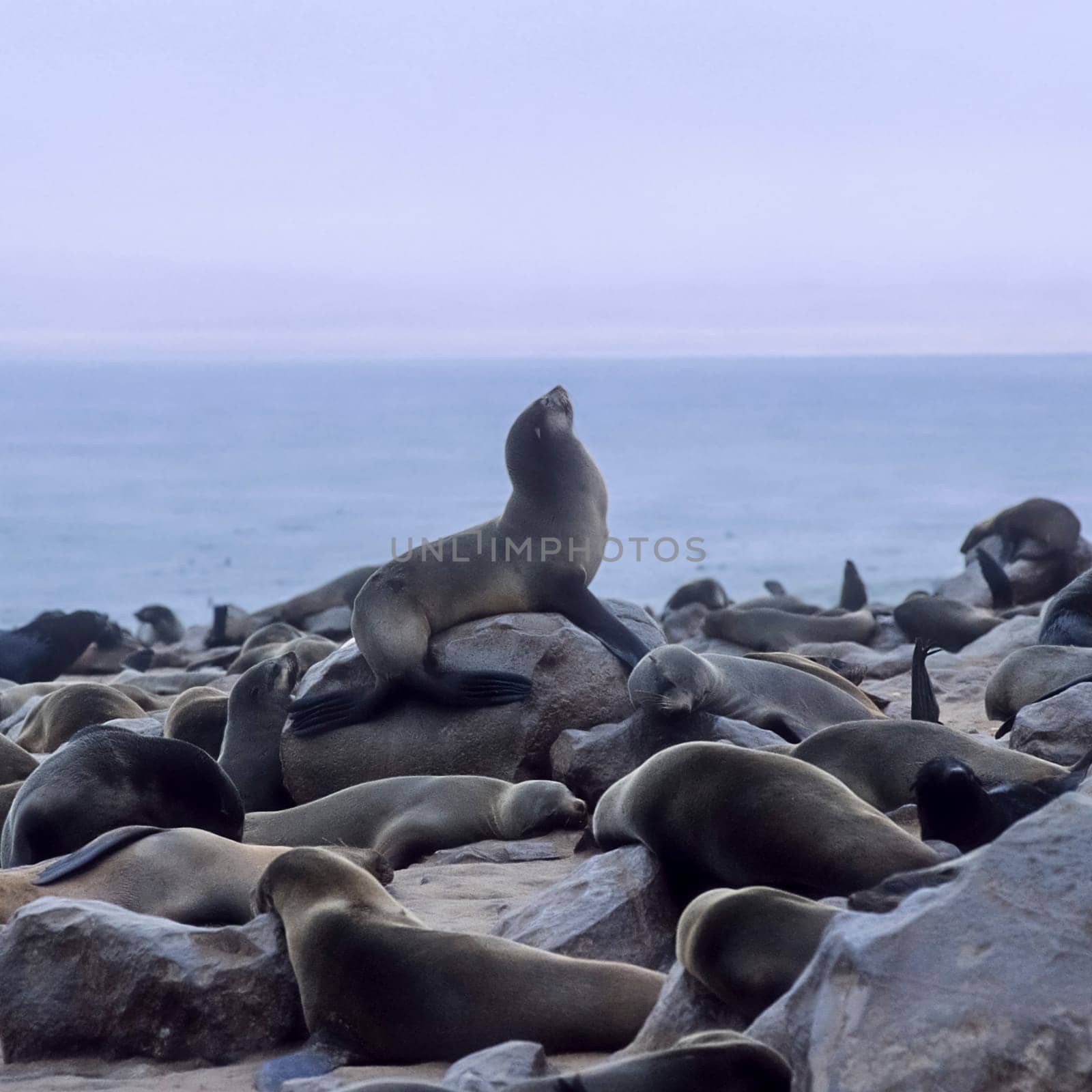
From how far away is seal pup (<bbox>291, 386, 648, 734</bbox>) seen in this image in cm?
621

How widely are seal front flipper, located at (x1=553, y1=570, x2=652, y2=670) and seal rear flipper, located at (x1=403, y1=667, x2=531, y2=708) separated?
43 centimetres

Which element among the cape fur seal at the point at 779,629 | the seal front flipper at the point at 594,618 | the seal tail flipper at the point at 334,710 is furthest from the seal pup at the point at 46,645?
the seal front flipper at the point at 594,618

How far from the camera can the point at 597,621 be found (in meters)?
6.41

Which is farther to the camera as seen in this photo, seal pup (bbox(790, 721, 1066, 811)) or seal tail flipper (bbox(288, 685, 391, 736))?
seal tail flipper (bbox(288, 685, 391, 736))

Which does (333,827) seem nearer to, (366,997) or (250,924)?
(250,924)

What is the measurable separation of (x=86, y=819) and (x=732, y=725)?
230 cm

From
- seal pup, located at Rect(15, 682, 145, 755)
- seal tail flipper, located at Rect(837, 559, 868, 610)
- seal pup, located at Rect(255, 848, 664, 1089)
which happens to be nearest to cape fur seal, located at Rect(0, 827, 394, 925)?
seal pup, located at Rect(255, 848, 664, 1089)

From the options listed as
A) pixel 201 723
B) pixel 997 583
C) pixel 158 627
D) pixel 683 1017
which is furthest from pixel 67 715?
pixel 158 627

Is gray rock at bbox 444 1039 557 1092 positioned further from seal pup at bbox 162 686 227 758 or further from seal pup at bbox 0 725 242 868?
seal pup at bbox 162 686 227 758

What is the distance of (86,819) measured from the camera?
483cm

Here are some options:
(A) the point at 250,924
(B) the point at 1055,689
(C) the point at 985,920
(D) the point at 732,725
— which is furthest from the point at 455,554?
(C) the point at 985,920

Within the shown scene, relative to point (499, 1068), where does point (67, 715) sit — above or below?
below

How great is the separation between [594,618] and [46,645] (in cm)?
758

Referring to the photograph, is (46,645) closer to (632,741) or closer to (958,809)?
(632,741)
